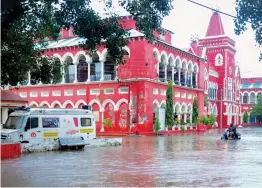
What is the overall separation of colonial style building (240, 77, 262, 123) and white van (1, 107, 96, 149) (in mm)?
65730

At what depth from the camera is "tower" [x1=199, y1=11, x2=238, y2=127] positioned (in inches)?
2516

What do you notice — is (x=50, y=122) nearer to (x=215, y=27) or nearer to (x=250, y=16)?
(x=250, y=16)

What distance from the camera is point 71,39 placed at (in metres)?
44.1

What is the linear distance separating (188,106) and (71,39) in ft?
49.4

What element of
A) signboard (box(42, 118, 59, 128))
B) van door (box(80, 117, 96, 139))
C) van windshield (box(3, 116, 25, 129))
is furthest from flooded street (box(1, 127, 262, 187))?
van door (box(80, 117, 96, 139))

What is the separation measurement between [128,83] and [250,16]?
27669 mm

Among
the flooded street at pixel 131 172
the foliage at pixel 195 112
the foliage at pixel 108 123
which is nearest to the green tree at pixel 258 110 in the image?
the foliage at pixel 195 112

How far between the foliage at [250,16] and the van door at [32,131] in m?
13.4

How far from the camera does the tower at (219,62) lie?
2516 inches

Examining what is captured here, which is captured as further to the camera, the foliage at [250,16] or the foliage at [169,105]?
the foliage at [169,105]

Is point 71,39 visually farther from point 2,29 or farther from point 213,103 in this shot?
point 2,29

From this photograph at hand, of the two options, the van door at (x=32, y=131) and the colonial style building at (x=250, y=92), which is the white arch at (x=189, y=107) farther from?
the colonial style building at (x=250, y=92)

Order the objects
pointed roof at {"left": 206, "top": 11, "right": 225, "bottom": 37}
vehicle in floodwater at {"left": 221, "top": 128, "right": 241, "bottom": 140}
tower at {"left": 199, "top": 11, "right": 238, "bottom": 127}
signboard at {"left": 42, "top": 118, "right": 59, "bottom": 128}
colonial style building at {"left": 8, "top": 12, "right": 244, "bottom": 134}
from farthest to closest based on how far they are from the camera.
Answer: pointed roof at {"left": 206, "top": 11, "right": 225, "bottom": 37} < tower at {"left": 199, "top": 11, "right": 238, "bottom": 127} < colonial style building at {"left": 8, "top": 12, "right": 244, "bottom": 134} < vehicle in floodwater at {"left": 221, "top": 128, "right": 241, "bottom": 140} < signboard at {"left": 42, "top": 118, "right": 59, "bottom": 128}

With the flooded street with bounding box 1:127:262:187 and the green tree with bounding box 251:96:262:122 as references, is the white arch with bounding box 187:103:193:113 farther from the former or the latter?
the green tree with bounding box 251:96:262:122
